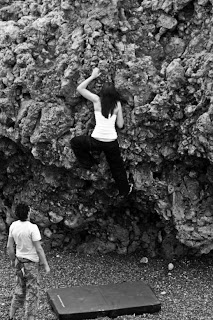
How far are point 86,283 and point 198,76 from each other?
3.30m

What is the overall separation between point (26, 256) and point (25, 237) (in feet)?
0.77

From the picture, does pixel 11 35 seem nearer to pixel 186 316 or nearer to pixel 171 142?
pixel 171 142

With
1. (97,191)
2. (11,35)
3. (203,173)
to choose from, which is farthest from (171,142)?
(11,35)

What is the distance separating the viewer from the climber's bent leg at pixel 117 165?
8078 millimetres

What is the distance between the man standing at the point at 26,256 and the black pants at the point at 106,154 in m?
1.30

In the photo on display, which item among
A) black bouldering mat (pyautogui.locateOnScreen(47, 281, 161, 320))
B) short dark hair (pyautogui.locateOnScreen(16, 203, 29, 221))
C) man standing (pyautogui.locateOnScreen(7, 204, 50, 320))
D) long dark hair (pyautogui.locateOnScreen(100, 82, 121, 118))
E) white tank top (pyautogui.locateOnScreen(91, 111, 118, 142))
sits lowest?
black bouldering mat (pyautogui.locateOnScreen(47, 281, 161, 320))

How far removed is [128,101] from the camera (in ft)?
27.2

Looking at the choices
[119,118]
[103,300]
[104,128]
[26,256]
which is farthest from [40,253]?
[119,118]

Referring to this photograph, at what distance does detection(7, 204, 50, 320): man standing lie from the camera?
285 inches

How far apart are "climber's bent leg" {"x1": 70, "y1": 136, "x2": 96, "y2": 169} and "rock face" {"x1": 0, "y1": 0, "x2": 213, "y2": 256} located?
0.17 m

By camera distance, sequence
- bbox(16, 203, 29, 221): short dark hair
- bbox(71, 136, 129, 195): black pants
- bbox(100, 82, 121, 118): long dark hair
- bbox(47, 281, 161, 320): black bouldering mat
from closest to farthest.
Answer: bbox(16, 203, 29, 221): short dark hair, bbox(47, 281, 161, 320): black bouldering mat, bbox(100, 82, 121, 118): long dark hair, bbox(71, 136, 129, 195): black pants

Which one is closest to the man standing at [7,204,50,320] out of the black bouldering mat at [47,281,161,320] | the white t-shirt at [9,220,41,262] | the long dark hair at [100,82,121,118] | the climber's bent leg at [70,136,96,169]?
the white t-shirt at [9,220,41,262]

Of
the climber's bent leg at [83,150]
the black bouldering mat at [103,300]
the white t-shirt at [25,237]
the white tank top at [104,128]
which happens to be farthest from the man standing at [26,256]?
the white tank top at [104,128]

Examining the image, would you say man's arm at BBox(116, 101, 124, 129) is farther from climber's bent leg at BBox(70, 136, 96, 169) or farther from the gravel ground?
the gravel ground
